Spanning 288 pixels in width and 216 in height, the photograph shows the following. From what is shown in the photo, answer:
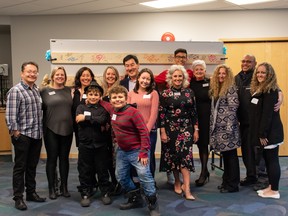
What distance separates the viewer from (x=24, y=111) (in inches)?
120

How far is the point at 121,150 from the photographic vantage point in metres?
3.01

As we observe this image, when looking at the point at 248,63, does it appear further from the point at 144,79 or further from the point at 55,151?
the point at 55,151

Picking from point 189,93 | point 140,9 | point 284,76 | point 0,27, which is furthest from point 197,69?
point 0,27

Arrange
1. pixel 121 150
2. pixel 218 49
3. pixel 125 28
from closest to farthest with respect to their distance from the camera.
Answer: pixel 121 150 → pixel 218 49 → pixel 125 28

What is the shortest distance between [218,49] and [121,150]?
2110 millimetres

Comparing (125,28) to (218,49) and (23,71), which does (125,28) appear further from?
(23,71)

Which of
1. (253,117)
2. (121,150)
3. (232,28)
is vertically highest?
(232,28)

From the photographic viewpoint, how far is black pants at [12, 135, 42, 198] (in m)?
3.07

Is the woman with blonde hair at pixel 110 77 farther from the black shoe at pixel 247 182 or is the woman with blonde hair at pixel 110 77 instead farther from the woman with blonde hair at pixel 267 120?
the black shoe at pixel 247 182

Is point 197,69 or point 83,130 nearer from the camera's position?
point 83,130

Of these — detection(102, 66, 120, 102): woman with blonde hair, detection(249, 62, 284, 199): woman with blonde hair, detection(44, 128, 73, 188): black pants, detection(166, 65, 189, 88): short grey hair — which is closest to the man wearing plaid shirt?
detection(44, 128, 73, 188): black pants

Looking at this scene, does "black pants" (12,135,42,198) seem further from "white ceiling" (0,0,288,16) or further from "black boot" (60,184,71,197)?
"white ceiling" (0,0,288,16)

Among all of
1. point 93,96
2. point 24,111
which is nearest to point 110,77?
point 93,96

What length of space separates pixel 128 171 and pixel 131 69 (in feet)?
3.58
